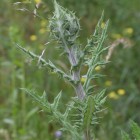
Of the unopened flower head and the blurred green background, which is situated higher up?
the blurred green background

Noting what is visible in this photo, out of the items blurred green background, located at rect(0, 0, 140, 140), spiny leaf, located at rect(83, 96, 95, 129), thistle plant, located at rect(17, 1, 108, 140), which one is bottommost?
spiny leaf, located at rect(83, 96, 95, 129)

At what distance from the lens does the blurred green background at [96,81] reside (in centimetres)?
350

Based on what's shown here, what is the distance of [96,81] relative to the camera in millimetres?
4207

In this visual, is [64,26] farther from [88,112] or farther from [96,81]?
[96,81]

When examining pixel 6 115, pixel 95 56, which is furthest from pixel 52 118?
pixel 6 115

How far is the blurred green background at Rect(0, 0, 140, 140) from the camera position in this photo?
350 cm

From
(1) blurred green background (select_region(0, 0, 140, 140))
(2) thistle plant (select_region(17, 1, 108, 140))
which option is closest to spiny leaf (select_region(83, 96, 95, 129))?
(2) thistle plant (select_region(17, 1, 108, 140))

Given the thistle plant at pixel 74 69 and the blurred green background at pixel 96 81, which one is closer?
the thistle plant at pixel 74 69

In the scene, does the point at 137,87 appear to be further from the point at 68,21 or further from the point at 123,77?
the point at 68,21

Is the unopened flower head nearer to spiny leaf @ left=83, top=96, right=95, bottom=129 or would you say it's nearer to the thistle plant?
the thistle plant

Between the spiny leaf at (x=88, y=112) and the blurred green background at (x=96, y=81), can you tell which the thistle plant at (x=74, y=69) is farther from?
the blurred green background at (x=96, y=81)

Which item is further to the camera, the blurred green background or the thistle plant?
the blurred green background

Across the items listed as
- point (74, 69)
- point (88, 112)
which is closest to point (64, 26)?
point (74, 69)

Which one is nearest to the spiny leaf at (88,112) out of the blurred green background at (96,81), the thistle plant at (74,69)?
the thistle plant at (74,69)
